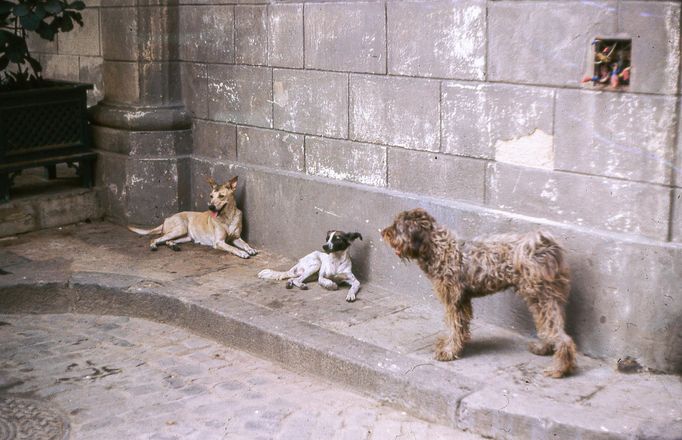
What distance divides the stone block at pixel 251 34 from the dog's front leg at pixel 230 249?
1.77 m

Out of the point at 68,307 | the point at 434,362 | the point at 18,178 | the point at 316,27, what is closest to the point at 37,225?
the point at 18,178

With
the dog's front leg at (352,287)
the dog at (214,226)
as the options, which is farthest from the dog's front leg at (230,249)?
the dog's front leg at (352,287)

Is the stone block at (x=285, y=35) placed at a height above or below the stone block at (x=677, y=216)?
above

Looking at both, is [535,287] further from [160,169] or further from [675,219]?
[160,169]

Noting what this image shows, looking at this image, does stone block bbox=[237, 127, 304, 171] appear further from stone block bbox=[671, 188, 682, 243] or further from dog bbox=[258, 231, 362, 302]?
stone block bbox=[671, 188, 682, 243]

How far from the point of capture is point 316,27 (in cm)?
811

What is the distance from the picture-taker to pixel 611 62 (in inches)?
234

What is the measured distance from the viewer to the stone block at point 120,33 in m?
9.57

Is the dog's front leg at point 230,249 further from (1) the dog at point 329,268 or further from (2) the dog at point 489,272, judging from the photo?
(2) the dog at point 489,272

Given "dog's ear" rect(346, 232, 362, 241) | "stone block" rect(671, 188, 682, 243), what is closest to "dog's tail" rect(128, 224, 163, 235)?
"dog's ear" rect(346, 232, 362, 241)

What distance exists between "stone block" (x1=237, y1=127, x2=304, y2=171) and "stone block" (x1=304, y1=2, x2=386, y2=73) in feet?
2.56

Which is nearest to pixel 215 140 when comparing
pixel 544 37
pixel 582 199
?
pixel 544 37

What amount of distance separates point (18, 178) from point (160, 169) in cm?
199

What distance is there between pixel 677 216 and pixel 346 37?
3.29 metres
